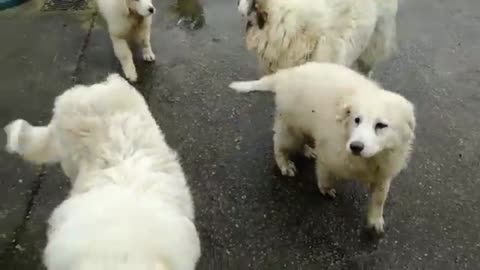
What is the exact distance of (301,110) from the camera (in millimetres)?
3188

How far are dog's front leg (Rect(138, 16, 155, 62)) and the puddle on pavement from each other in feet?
1.52

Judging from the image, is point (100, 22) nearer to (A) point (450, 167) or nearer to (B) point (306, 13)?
(B) point (306, 13)

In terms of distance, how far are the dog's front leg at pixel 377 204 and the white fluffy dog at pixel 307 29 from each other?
84 cm

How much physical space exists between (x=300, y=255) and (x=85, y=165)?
117cm

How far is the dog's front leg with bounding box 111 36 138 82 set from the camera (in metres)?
→ 4.34

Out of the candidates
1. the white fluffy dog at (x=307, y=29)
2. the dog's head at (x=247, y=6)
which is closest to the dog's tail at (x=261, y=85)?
the white fluffy dog at (x=307, y=29)

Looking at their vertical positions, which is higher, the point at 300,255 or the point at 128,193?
the point at 128,193

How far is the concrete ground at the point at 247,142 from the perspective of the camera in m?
3.14

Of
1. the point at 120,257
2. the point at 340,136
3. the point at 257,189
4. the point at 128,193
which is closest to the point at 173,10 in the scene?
the point at 257,189

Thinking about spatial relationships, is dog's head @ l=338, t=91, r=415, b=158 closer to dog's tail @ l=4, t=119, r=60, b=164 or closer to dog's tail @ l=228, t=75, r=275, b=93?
dog's tail @ l=228, t=75, r=275, b=93

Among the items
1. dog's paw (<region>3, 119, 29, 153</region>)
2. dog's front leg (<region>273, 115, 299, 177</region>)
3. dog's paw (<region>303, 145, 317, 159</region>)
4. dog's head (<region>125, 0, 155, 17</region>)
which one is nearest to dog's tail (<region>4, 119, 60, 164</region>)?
dog's paw (<region>3, 119, 29, 153</region>)

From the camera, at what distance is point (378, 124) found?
109 inches

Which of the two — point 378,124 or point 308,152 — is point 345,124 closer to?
point 378,124

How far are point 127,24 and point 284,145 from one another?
151 cm
